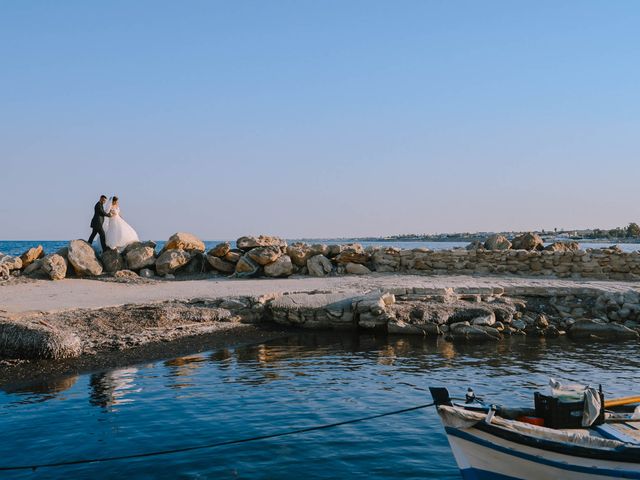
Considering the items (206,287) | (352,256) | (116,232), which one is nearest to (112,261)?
(116,232)

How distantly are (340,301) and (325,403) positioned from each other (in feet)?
19.2

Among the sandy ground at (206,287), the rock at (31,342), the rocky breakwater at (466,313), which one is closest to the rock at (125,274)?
the sandy ground at (206,287)

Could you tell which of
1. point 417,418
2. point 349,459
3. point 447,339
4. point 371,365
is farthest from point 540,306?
point 349,459

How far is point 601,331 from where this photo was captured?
13828 mm

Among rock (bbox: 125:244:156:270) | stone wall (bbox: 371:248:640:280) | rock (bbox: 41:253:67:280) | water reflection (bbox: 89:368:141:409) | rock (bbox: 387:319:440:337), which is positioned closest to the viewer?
water reflection (bbox: 89:368:141:409)

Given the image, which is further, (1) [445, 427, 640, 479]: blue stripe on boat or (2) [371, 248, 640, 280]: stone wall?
(2) [371, 248, 640, 280]: stone wall

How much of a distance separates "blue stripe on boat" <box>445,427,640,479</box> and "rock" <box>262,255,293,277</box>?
43.7 ft

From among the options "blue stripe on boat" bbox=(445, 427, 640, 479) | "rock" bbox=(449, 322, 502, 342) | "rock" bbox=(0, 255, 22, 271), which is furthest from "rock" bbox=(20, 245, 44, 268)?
"blue stripe on boat" bbox=(445, 427, 640, 479)

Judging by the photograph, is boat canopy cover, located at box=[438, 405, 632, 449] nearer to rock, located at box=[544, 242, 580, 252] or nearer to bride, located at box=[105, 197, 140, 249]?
rock, located at box=[544, 242, 580, 252]

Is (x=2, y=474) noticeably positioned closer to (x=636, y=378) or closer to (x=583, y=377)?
(x=583, y=377)

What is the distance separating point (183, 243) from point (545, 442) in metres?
15.9

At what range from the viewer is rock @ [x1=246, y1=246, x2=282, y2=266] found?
60.7ft

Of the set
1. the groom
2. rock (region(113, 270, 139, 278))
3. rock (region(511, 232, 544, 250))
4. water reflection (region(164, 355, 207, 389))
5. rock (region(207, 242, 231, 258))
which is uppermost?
the groom

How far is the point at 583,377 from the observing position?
32.9 feet
